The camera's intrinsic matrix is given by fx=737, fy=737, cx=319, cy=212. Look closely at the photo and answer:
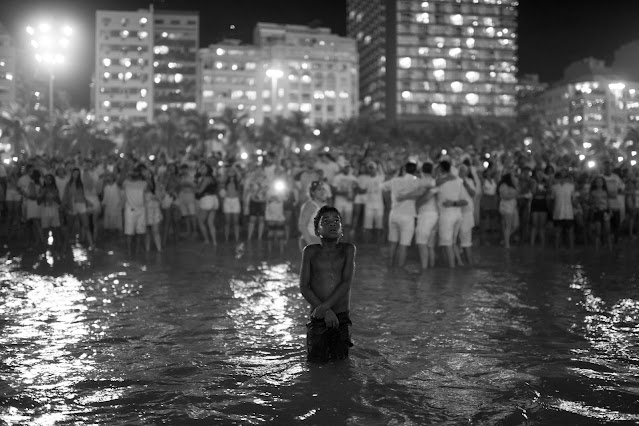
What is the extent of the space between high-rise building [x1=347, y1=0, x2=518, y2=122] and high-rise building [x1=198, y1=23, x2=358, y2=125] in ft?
41.9

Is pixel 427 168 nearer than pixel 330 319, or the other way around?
pixel 330 319

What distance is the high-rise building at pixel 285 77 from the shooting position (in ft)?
420

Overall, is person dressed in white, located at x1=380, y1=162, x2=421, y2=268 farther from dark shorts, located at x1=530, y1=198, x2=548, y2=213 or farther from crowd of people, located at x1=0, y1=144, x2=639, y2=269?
dark shorts, located at x1=530, y1=198, x2=548, y2=213

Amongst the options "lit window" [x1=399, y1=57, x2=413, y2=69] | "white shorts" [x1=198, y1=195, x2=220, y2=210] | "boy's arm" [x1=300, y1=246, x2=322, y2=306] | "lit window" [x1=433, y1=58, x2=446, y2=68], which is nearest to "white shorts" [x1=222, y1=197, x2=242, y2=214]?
"white shorts" [x1=198, y1=195, x2=220, y2=210]

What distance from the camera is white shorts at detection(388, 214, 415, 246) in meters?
11.8

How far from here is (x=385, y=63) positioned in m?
146

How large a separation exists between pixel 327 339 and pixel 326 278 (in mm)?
525

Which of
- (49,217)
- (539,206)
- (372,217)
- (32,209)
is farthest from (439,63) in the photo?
(49,217)

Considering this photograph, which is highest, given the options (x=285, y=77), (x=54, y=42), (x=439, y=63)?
(x=439, y=63)

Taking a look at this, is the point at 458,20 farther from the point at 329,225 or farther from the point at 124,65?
the point at 329,225

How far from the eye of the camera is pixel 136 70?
407ft

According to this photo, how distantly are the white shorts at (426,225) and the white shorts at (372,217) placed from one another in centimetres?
438

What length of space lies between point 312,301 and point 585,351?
102 inches

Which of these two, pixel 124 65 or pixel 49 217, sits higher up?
pixel 124 65
